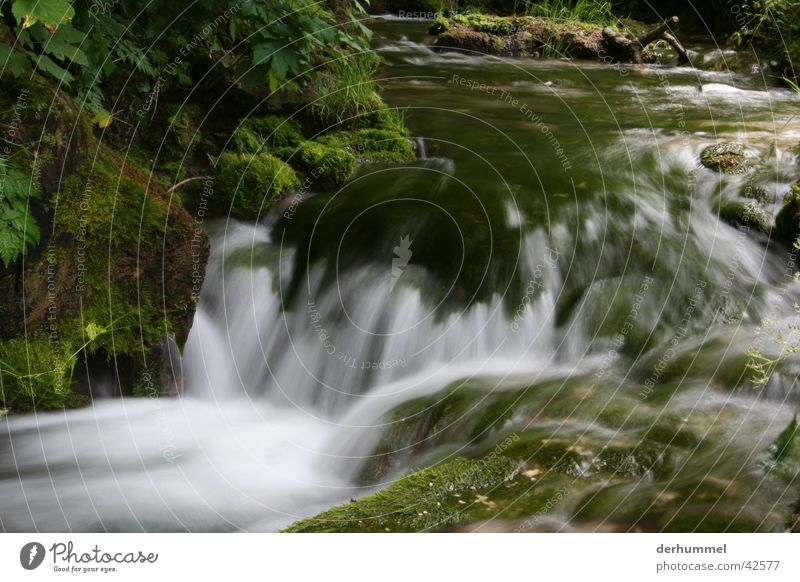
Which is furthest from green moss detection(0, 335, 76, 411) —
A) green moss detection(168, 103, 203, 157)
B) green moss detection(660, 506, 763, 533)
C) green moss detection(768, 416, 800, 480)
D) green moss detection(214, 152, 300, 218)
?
green moss detection(768, 416, 800, 480)

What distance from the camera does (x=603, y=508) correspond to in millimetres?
2322

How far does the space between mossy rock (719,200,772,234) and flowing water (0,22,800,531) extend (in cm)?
5

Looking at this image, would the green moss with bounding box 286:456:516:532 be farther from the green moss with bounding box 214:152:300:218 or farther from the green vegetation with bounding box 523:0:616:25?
the green vegetation with bounding box 523:0:616:25

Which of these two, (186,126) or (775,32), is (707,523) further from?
(775,32)

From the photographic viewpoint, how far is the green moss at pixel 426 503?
223 centimetres

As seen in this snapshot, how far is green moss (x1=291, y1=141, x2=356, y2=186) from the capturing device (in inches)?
159

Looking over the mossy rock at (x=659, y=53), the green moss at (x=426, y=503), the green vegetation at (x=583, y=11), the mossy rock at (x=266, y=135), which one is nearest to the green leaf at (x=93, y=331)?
the green moss at (x=426, y=503)

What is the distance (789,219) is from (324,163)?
7.73 ft

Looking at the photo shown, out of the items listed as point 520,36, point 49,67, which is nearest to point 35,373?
point 49,67

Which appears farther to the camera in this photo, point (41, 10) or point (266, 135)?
point (266, 135)

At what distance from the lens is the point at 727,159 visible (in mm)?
4188

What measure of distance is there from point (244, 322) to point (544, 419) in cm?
146

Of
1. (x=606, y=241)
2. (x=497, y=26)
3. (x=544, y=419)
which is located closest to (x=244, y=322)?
(x=544, y=419)

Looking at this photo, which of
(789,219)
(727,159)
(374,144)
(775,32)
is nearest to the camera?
(789,219)
